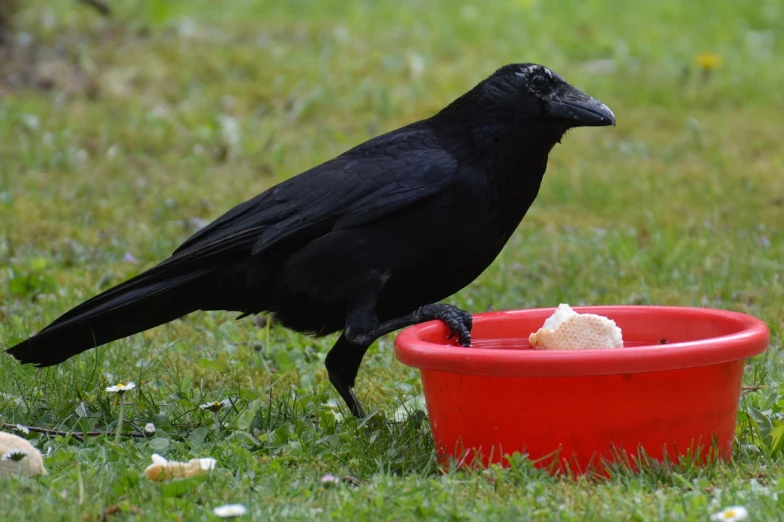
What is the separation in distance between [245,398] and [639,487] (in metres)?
1.59

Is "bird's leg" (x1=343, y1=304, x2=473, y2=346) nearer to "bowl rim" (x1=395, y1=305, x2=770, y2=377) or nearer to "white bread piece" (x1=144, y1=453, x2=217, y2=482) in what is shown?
"bowl rim" (x1=395, y1=305, x2=770, y2=377)

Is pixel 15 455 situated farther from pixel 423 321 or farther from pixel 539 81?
pixel 539 81

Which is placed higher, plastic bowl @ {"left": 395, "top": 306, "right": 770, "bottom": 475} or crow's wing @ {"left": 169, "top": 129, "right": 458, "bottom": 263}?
crow's wing @ {"left": 169, "top": 129, "right": 458, "bottom": 263}

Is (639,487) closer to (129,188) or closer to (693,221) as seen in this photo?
(693,221)

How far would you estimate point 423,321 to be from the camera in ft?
12.3

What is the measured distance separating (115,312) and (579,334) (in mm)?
1668

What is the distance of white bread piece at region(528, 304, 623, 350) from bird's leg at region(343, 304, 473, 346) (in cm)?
24

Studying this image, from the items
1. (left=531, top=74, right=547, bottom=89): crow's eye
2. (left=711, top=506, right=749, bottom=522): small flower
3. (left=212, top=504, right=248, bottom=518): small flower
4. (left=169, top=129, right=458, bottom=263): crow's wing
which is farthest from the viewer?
(left=531, top=74, right=547, bottom=89): crow's eye

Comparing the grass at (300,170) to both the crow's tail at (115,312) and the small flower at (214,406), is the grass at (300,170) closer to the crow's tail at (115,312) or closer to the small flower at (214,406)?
the small flower at (214,406)

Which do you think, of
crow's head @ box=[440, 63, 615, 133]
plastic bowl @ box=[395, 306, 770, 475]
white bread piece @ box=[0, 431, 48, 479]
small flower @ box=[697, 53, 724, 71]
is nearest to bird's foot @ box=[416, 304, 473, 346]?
plastic bowl @ box=[395, 306, 770, 475]

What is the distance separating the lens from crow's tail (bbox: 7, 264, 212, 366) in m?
4.00

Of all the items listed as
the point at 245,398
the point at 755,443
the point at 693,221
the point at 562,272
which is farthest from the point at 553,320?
the point at 693,221

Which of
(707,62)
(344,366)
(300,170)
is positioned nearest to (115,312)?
(344,366)

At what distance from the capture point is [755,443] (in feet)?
11.3
